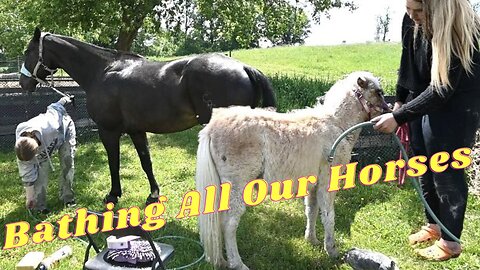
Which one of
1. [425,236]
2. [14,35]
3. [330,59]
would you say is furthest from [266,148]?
[330,59]

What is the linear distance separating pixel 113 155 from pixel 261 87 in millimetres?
2059

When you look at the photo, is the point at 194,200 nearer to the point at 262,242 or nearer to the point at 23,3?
the point at 262,242

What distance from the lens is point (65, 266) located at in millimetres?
3461

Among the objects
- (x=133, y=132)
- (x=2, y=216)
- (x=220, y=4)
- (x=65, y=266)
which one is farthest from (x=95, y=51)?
(x=220, y=4)

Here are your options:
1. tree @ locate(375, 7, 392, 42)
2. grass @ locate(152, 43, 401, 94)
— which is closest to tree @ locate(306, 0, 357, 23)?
grass @ locate(152, 43, 401, 94)

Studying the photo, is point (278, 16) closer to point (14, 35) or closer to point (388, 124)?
point (388, 124)

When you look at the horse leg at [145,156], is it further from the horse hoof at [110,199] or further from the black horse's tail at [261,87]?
the black horse's tail at [261,87]

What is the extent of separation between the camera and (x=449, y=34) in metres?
2.45

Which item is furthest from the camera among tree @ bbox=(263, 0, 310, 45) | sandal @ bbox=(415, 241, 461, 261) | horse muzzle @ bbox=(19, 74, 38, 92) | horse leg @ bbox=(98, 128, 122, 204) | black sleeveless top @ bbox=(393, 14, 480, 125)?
tree @ bbox=(263, 0, 310, 45)

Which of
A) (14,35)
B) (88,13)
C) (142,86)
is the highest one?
(88,13)

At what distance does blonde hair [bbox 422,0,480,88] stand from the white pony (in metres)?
0.82

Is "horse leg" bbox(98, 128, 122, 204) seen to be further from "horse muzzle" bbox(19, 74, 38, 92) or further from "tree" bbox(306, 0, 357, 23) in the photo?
"tree" bbox(306, 0, 357, 23)

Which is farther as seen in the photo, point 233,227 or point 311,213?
point 311,213

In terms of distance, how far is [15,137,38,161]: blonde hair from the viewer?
3983 millimetres
